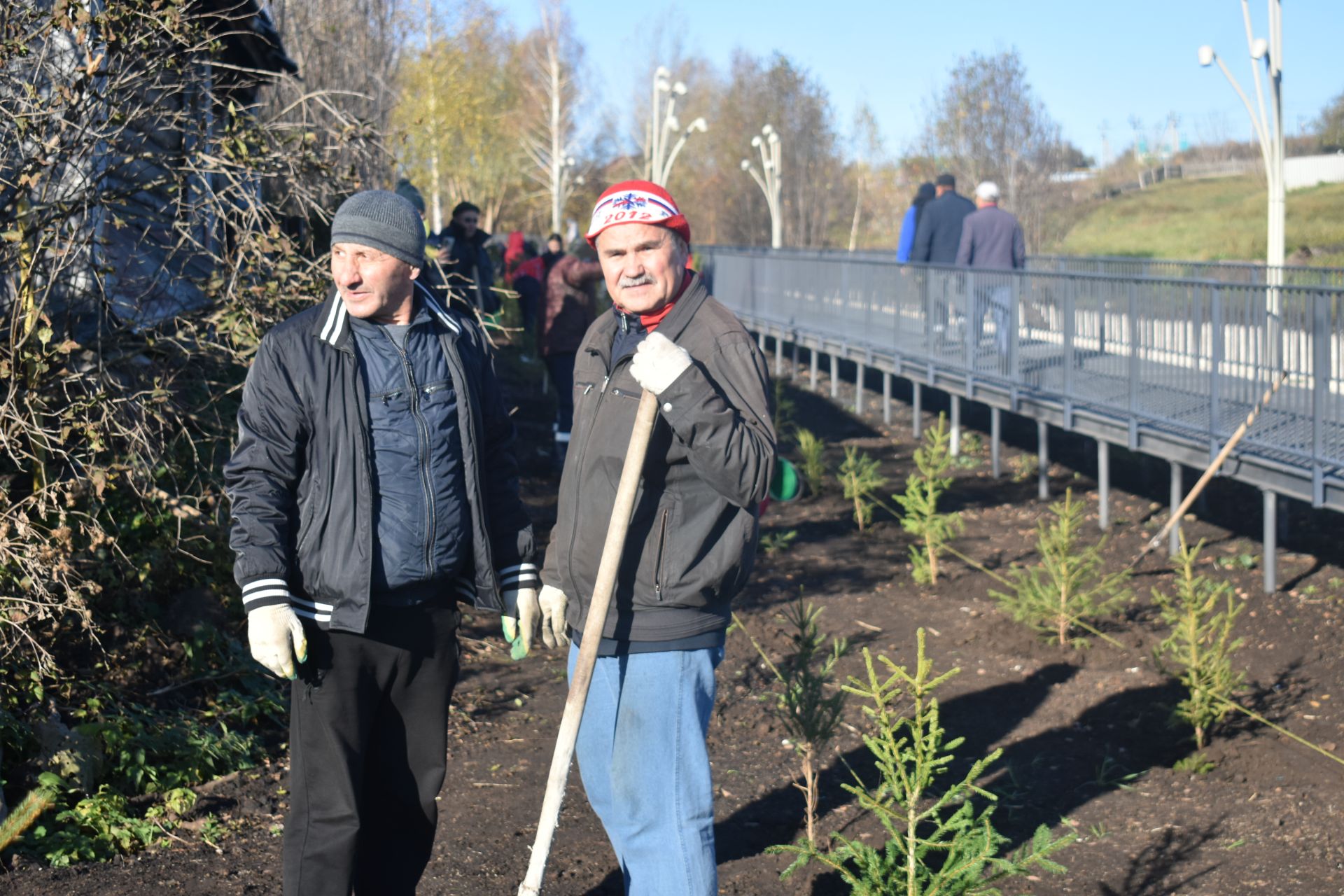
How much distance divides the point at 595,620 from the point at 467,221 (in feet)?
29.0

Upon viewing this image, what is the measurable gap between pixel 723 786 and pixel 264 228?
10.6ft

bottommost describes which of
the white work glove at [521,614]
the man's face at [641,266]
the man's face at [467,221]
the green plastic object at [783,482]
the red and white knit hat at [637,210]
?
the white work glove at [521,614]

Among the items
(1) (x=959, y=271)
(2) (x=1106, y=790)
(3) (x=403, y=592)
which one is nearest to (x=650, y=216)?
(3) (x=403, y=592)

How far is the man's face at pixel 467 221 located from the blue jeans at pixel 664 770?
8.69m

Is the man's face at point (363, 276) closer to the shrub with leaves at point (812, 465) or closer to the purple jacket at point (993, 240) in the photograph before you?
the shrub with leaves at point (812, 465)

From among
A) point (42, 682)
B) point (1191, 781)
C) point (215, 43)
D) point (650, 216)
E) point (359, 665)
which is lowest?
point (1191, 781)

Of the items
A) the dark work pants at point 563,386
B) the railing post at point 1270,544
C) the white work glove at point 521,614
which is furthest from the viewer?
the dark work pants at point 563,386

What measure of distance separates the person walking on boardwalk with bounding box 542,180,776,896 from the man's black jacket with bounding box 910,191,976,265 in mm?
11136

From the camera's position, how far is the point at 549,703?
557cm

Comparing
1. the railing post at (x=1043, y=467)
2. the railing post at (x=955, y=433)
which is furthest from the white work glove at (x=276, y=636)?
the railing post at (x=955, y=433)

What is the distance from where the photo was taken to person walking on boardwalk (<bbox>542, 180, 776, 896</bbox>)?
278 cm

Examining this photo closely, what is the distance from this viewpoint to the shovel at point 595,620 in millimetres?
2686

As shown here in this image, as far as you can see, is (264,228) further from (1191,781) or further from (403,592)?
(1191,781)

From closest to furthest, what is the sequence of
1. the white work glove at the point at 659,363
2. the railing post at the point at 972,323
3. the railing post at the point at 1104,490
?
1. the white work glove at the point at 659,363
2. the railing post at the point at 1104,490
3. the railing post at the point at 972,323
